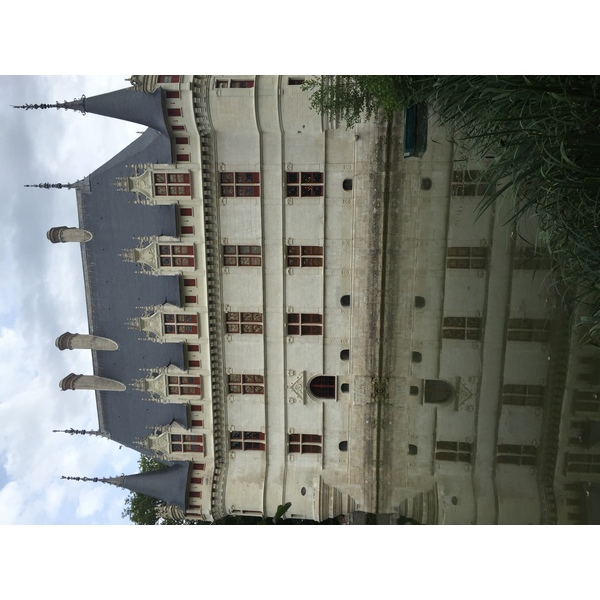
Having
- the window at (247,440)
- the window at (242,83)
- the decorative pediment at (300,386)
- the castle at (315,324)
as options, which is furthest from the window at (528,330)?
the window at (242,83)

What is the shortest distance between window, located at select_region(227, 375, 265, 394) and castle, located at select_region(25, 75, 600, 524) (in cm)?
5

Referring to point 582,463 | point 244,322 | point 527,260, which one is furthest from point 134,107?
point 582,463

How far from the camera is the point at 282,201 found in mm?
14094

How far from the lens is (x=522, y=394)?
12203 millimetres

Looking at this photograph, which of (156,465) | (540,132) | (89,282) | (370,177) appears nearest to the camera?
(540,132)

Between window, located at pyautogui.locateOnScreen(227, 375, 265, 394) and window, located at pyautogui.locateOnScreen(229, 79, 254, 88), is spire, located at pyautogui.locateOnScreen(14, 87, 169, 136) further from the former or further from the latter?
window, located at pyautogui.locateOnScreen(227, 375, 265, 394)

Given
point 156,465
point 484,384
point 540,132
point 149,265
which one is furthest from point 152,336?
point 540,132

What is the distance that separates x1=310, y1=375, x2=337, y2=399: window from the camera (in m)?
15.1

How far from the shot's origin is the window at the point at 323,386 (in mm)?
15094

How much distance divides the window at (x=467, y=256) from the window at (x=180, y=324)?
7.90 metres

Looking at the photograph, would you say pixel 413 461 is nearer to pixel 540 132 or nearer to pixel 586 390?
pixel 586 390

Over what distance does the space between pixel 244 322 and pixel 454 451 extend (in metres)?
7.30

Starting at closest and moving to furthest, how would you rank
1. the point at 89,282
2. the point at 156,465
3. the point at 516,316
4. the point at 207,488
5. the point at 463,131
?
1. the point at 463,131
2. the point at 516,316
3. the point at 89,282
4. the point at 207,488
5. the point at 156,465

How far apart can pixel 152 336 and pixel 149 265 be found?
2.33 meters
